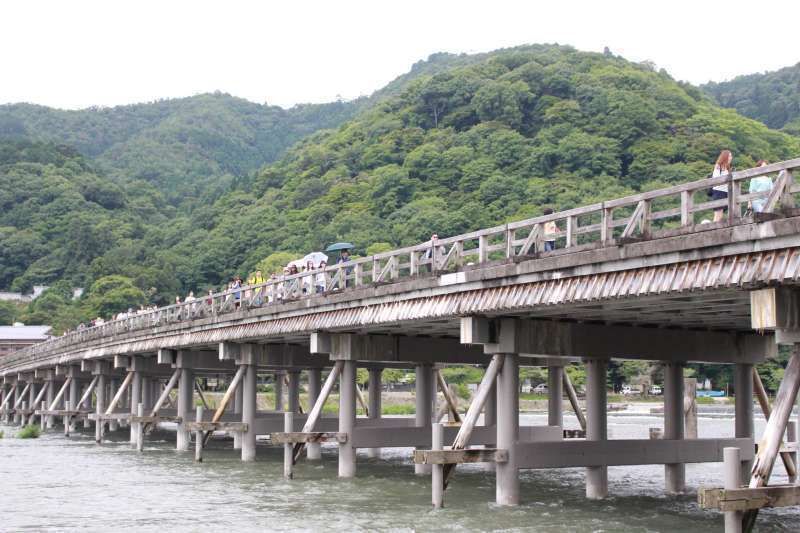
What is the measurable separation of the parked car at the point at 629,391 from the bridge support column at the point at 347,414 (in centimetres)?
8319

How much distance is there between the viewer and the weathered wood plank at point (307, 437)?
1208 inches

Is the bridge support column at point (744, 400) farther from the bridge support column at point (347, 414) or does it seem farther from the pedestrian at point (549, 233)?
the bridge support column at point (347, 414)

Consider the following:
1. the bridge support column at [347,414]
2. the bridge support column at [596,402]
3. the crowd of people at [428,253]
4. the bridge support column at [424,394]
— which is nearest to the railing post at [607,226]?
the crowd of people at [428,253]

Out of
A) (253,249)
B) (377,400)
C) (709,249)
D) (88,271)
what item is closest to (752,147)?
(253,249)

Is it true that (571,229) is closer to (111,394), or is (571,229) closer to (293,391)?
(293,391)

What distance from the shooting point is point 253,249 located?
143625 mm

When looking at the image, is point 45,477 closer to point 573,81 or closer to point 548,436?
point 548,436

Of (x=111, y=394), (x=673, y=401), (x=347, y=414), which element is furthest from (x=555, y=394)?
(x=111, y=394)

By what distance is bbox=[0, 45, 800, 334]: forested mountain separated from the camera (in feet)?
407

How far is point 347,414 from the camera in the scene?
31234 millimetres

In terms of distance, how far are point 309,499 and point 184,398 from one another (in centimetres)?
1874

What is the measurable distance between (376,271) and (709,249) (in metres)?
12.3

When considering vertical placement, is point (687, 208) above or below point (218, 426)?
above

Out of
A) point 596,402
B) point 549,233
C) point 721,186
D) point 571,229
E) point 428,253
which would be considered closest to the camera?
point 721,186
